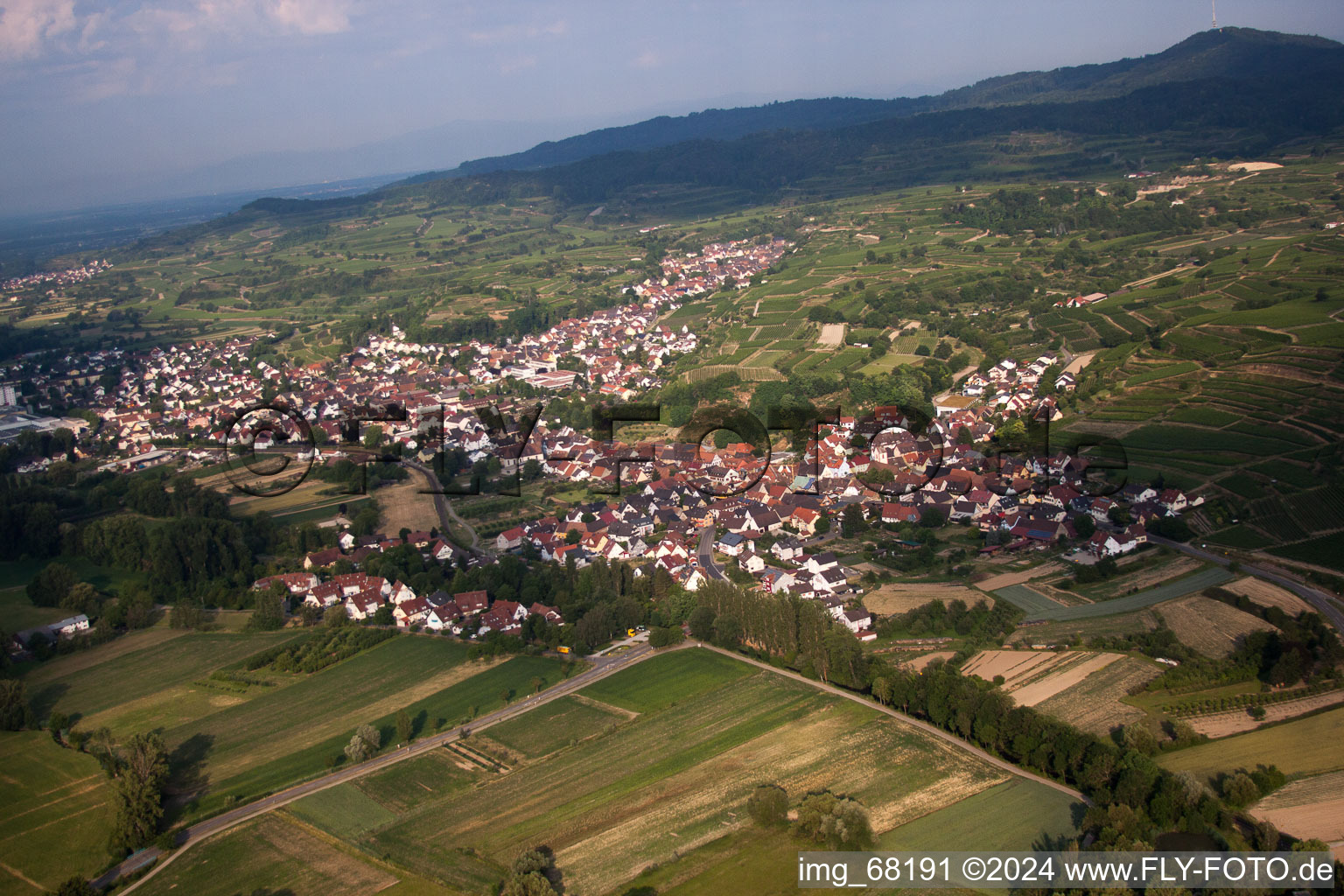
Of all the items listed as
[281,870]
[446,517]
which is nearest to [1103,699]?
[281,870]

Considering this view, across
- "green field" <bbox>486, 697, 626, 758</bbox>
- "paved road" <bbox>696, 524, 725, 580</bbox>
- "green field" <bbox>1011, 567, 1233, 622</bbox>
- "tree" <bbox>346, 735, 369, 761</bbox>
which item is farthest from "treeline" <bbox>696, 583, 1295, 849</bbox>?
"tree" <bbox>346, 735, 369, 761</bbox>

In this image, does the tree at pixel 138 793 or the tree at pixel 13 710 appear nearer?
the tree at pixel 138 793

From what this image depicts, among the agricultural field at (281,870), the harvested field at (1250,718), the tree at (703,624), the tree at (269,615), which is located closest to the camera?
the agricultural field at (281,870)

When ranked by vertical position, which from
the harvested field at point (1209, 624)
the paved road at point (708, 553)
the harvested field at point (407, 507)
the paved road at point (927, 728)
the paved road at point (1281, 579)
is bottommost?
the paved road at point (927, 728)

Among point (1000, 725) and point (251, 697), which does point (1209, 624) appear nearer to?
point (1000, 725)

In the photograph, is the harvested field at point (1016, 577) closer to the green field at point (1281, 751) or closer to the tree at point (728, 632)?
the tree at point (728, 632)

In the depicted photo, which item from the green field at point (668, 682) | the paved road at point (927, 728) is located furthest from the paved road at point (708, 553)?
the paved road at point (927, 728)

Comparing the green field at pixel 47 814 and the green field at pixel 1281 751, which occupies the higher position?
the green field at pixel 1281 751
